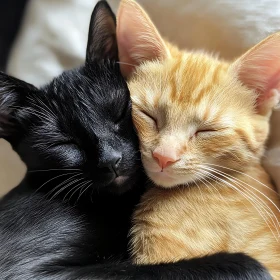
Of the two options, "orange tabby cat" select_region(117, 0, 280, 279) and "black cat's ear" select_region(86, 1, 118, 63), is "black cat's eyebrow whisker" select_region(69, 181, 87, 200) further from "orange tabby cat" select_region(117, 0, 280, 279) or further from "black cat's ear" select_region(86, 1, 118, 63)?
"black cat's ear" select_region(86, 1, 118, 63)

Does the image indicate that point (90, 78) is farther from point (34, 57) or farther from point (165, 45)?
point (34, 57)

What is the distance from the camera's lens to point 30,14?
6.43 ft

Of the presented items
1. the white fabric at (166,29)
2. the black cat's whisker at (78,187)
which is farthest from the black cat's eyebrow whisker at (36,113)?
the white fabric at (166,29)

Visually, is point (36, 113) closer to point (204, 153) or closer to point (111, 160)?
point (111, 160)

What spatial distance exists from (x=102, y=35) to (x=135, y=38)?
0.37ft

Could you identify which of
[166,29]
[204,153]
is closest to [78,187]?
[204,153]

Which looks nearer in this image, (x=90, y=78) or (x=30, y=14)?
(x=90, y=78)

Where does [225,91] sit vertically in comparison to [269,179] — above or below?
above

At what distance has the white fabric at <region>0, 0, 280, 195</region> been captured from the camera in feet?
5.04

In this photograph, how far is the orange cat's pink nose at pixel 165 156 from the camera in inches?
48.6

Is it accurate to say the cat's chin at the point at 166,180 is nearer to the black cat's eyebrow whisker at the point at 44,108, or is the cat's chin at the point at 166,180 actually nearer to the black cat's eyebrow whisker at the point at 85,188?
the black cat's eyebrow whisker at the point at 85,188

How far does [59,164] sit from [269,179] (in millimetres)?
648

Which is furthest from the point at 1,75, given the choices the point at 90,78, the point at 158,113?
the point at 158,113

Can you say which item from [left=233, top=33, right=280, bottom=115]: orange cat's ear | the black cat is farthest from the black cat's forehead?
[left=233, top=33, right=280, bottom=115]: orange cat's ear
